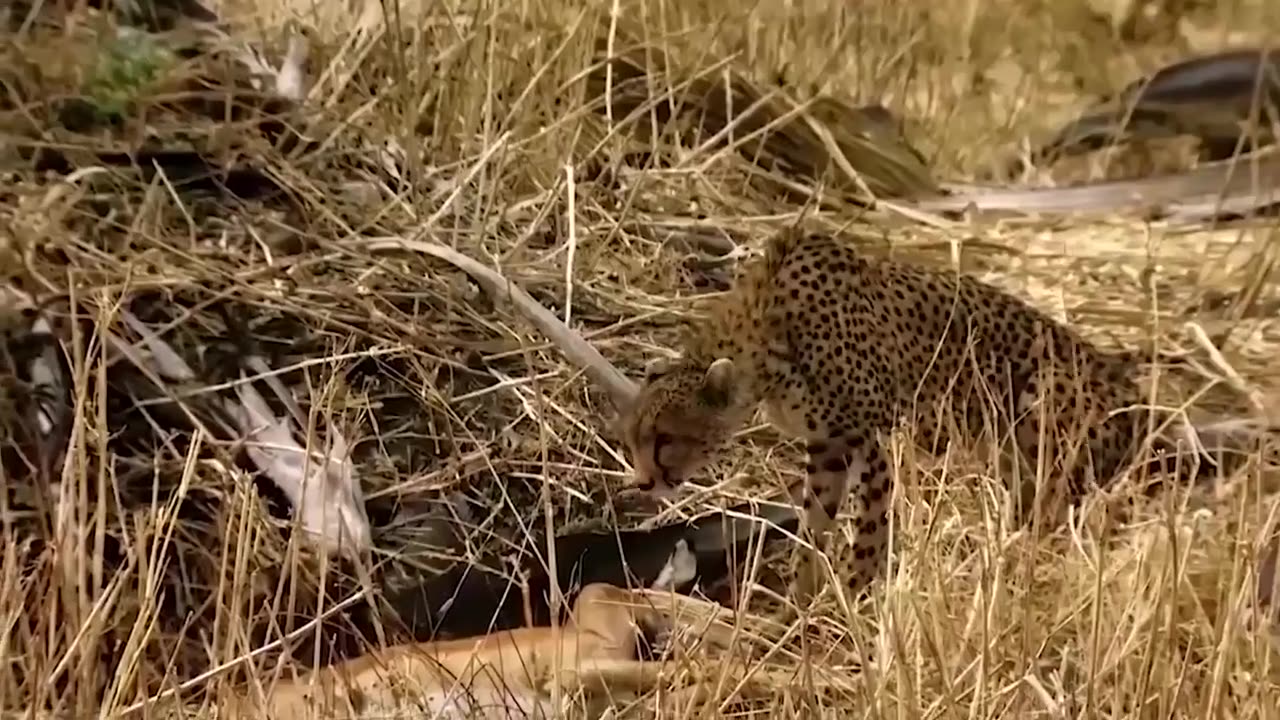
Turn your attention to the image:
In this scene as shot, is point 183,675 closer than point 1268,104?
Yes

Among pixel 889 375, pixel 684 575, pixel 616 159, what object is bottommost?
pixel 684 575

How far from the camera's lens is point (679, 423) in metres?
1.66

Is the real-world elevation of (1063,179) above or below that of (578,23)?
below

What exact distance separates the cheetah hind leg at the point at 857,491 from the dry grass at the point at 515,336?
0.05 metres

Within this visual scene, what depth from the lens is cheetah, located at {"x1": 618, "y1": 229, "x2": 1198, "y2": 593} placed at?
1661 millimetres

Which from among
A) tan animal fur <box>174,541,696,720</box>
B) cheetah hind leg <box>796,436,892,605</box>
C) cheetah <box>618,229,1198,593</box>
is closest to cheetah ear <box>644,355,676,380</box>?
cheetah <box>618,229,1198,593</box>

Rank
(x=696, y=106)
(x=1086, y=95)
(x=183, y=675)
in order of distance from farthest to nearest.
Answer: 1. (x=1086, y=95)
2. (x=696, y=106)
3. (x=183, y=675)

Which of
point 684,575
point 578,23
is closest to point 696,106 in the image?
point 578,23

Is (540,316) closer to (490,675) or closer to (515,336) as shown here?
(515,336)

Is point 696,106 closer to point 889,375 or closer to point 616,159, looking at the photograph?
point 616,159

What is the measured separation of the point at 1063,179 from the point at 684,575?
4.61 ft

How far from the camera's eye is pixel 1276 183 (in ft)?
7.90

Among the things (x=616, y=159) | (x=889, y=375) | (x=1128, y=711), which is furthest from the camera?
(x=616, y=159)

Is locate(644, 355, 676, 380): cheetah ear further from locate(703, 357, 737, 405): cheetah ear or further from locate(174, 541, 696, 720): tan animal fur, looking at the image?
locate(174, 541, 696, 720): tan animal fur
